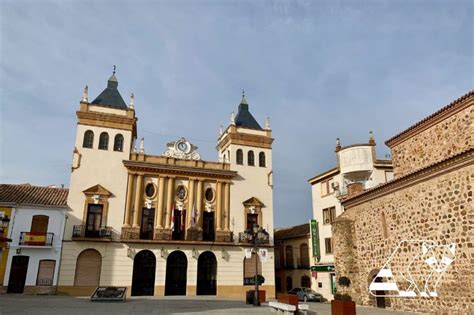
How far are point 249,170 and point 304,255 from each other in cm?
885

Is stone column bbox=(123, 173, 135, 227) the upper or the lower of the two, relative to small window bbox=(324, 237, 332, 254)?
upper

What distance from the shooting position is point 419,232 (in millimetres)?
15141

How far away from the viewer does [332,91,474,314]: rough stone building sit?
13.1m

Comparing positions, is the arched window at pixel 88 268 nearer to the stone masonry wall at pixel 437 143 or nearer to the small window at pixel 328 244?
the small window at pixel 328 244

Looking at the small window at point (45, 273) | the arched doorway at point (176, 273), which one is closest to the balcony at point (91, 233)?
the small window at point (45, 273)

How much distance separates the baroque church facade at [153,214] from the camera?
25.4m

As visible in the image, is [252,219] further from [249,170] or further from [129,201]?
[129,201]

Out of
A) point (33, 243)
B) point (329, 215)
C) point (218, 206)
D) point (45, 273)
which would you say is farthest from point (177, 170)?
point (329, 215)

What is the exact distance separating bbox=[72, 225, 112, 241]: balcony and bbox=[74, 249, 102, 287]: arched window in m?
0.99

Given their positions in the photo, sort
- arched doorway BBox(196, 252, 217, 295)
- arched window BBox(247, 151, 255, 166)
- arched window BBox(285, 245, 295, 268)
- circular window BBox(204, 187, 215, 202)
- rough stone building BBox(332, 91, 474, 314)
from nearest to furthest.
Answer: rough stone building BBox(332, 91, 474, 314)
arched doorway BBox(196, 252, 217, 295)
circular window BBox(204, 187, 215, 202)
arched window BBox(247, 151, 255, 166)
arched window BBox(285, 245, 295, 268)

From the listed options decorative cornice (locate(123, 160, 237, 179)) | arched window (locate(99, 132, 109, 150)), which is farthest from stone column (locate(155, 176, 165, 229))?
arched window (locate(99, 132, 109, 150))

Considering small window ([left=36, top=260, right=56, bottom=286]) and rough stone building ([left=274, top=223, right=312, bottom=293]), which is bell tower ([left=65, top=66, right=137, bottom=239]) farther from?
rough stone building ([left=274, top=223, right=312, bottom=293])

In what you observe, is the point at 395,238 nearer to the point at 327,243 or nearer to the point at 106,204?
the point at 327,243

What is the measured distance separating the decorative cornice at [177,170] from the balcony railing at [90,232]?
490cm
